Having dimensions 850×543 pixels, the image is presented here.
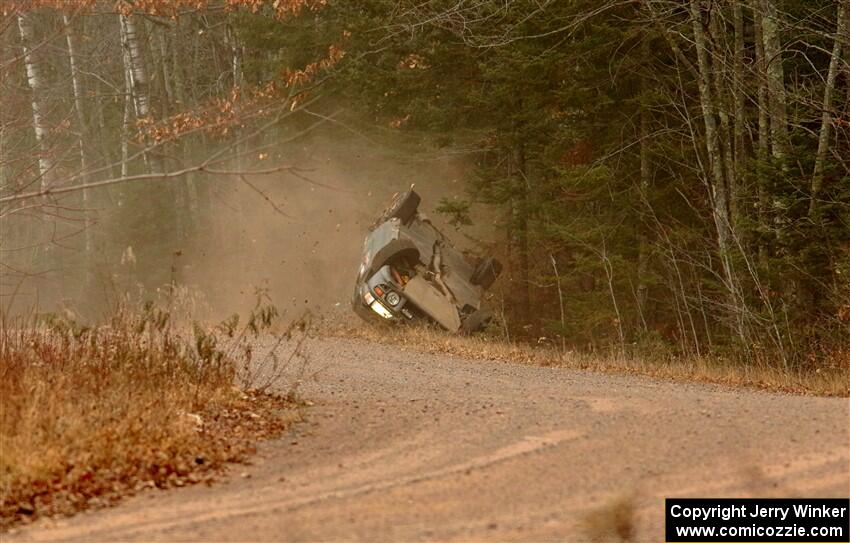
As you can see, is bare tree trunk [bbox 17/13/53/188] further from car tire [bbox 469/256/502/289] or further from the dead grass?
car tire [bbox 469/256/502/289]

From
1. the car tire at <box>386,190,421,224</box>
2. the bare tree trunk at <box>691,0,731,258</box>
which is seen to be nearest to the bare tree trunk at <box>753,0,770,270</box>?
the bare tree trunk at <box>691,0,731,258</box>

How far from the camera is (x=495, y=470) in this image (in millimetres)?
7840

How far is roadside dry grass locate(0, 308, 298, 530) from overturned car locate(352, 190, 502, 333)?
8538 mm

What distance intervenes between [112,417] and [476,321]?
11849 mm

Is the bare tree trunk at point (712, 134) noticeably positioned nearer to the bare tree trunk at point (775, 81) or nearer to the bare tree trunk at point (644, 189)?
the bare tree trunk at point (775, 81)

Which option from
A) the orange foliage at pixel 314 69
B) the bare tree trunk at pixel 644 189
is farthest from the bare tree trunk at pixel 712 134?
the orange foliage at pixel 314 69

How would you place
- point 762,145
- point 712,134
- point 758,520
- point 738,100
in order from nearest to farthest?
1. point 758,520
2. point 762,145
3. point 738,100
4. point 712,134

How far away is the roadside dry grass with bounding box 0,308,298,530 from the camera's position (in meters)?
7.57

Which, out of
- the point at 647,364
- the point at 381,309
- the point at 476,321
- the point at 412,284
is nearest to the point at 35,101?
the point at 381,309

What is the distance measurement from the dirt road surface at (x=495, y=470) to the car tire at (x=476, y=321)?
8.57 metres

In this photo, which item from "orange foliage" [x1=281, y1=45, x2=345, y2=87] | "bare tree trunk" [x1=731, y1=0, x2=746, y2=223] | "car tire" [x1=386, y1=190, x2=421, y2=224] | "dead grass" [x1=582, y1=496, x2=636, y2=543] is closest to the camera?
"dead grass" [x1=582, y1=496, x2=636, y2=543]

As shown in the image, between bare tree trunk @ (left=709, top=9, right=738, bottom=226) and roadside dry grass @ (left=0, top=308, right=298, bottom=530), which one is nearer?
roadside dry grass @ (left=0, top=308, right=298, bottom=530)

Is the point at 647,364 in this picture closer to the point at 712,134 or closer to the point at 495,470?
the point at 712,134

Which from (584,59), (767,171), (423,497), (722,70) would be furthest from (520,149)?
(423,497)
